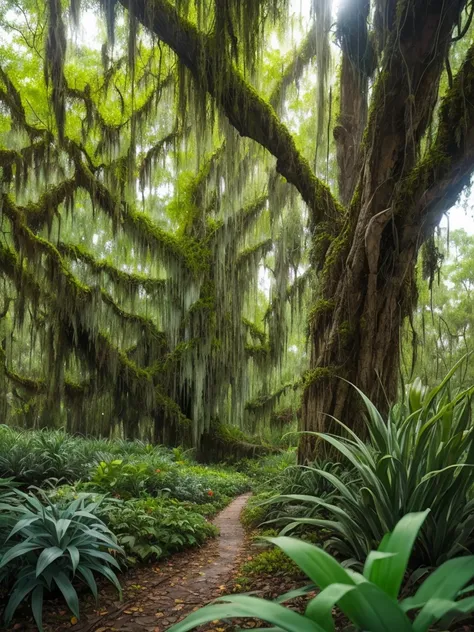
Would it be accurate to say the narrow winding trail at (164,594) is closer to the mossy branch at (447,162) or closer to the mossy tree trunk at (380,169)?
the mossy tree trunk at (380,169)

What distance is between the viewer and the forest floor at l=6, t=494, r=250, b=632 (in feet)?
7.52

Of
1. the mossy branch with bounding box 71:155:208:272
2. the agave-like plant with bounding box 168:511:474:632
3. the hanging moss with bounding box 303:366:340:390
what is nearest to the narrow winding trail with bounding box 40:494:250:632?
the agave-like plant with bounding box 168:511:474:632

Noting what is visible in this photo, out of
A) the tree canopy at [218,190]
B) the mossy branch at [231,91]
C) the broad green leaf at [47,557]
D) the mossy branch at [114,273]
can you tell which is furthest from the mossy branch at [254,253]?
the broad green leaf at [47,557]

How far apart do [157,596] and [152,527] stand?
32.0 inches

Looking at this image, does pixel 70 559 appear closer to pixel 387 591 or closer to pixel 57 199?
pixel 387 591

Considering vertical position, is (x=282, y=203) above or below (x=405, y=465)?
above

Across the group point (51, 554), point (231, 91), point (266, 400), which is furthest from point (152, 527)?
point (266, 400)

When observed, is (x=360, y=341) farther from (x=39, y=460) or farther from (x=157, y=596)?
(x=39, y=460)

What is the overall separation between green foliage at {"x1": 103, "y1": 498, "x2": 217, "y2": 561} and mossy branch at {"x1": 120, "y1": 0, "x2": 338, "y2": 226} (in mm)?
3480

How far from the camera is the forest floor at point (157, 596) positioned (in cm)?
229

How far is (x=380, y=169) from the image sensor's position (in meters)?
4.38

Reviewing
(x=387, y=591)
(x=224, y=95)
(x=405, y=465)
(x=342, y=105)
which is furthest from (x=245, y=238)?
(x=387, y=591)

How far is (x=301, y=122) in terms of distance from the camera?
30.6 ft

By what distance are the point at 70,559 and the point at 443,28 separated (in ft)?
14.8
